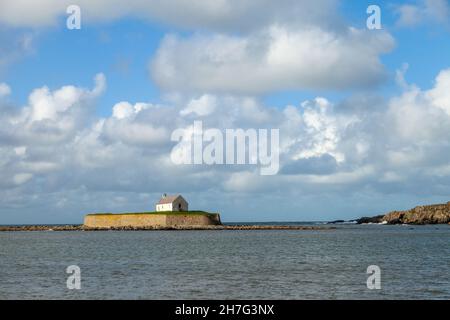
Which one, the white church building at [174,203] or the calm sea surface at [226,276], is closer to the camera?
the calm sea surface at [226,276]

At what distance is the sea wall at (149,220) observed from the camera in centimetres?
13488

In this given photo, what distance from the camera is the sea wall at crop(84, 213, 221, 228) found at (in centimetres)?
13488

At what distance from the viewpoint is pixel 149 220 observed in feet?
451

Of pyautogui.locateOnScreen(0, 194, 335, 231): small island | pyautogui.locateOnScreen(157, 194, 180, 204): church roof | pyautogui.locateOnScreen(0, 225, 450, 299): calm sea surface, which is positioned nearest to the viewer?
pyautogui.locateOnScreen(0, 225, 450, 299): calm sea surface
